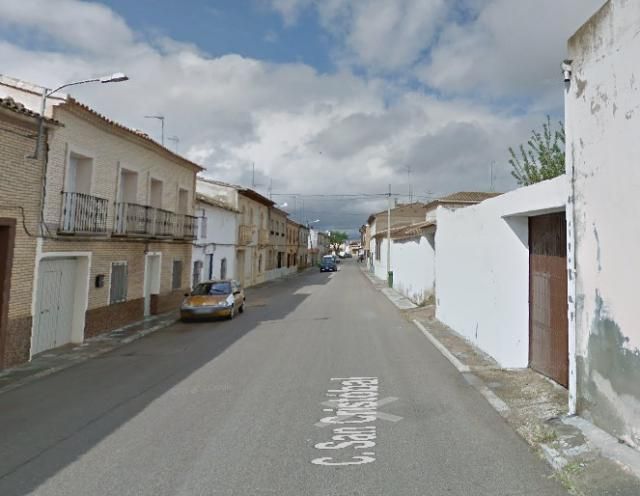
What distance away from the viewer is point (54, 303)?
10.2m

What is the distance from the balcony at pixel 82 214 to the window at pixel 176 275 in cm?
526

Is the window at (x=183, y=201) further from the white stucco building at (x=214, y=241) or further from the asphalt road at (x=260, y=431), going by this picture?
the asphalt road at (x=260, y=431)

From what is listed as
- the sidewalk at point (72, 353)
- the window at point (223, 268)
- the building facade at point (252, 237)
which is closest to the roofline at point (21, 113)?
the sidewalk at point (72, 353)

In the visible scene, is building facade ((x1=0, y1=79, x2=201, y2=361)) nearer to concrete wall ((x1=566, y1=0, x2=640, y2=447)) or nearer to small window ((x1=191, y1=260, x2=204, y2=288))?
small window ((x1=191, y1=260, x2=204, y2=288))

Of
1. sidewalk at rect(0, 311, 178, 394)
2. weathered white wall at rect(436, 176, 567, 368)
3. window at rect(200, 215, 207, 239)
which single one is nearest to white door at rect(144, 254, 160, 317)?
sidewalk at rect(0, 311, 178, 394)

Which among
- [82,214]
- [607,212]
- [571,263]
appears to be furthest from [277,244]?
[607,212]

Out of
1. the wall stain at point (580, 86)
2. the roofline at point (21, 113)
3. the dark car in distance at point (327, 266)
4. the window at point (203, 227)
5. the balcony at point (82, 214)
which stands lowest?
the dark car in distance at point (327, 266)

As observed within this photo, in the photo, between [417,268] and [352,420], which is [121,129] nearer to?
[352,420]

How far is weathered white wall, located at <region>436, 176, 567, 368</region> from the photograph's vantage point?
7.04 m

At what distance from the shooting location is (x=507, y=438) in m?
4.71

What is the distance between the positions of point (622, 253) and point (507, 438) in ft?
7.69

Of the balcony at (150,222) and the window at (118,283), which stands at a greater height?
the balcony at (150,222)

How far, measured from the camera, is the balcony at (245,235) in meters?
25.4

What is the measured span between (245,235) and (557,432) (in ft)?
74.9
